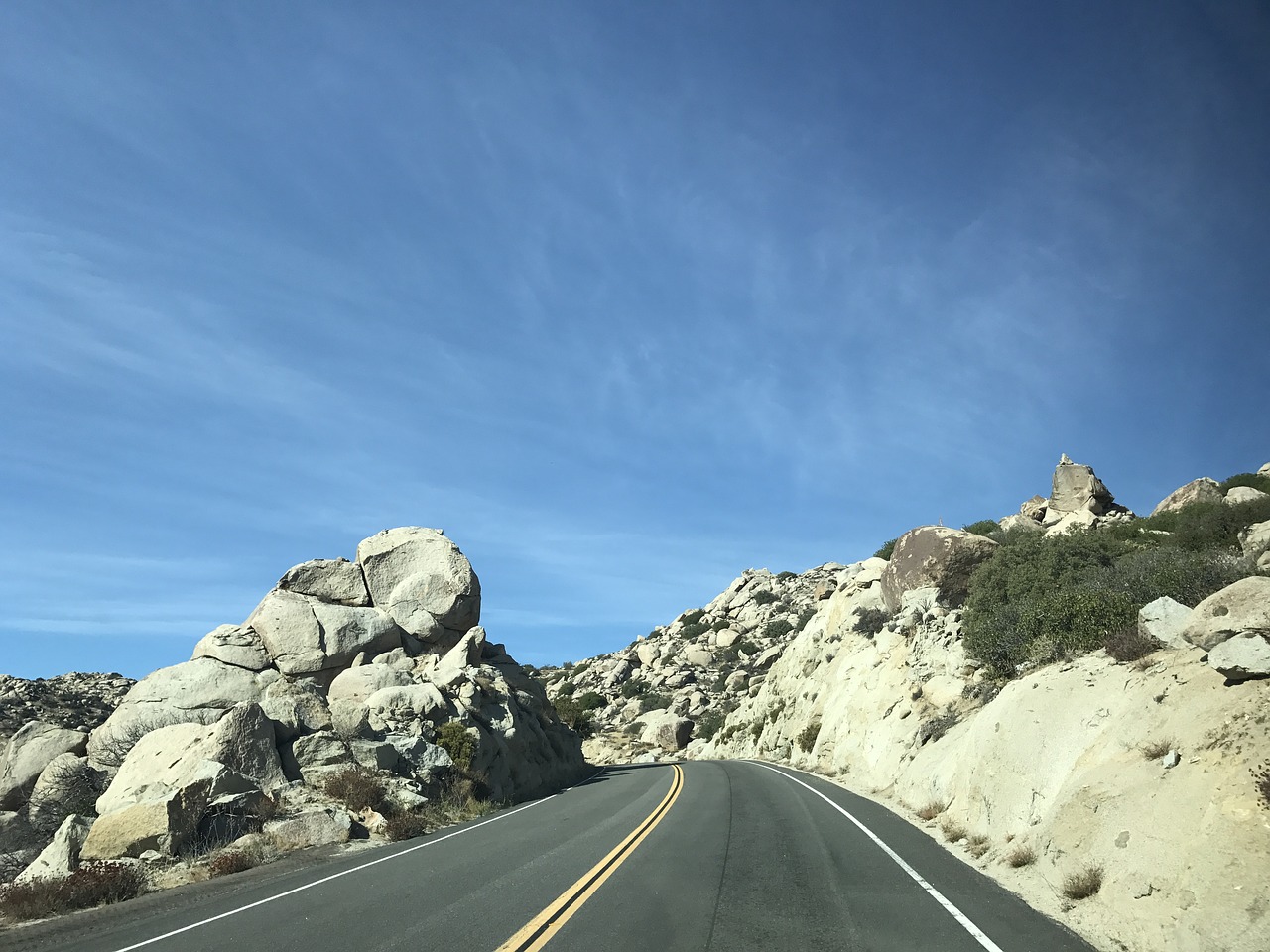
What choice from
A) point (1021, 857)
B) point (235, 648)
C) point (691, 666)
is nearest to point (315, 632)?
point (235, 648)

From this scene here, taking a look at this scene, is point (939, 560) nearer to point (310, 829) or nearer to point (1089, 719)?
point (1089, 719)

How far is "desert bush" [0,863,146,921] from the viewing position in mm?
11297

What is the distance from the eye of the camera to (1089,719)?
43.7 ft

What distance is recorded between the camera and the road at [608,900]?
26.2 feet

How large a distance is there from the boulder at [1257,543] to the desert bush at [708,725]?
40.7 metres

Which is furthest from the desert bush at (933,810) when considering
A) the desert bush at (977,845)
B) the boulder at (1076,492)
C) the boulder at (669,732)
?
the boulder at (669,732)

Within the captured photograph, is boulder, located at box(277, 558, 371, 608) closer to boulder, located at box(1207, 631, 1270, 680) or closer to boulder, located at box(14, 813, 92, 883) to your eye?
boulder, located at box(14, 813, 92, 883)

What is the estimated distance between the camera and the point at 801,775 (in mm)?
31688

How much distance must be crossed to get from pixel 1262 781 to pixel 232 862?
15825 millimetres

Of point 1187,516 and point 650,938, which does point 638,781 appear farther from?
point 1187,516

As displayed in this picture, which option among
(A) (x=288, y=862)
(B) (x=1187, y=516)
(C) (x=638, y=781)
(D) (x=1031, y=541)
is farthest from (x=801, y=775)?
(A) (x=288, y=862)

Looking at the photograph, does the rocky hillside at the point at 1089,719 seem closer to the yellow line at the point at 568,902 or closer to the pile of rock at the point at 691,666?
the yellow line at the point at 568,902

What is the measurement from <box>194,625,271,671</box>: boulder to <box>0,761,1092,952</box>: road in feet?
54.6

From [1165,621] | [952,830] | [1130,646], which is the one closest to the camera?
[1165,621]
